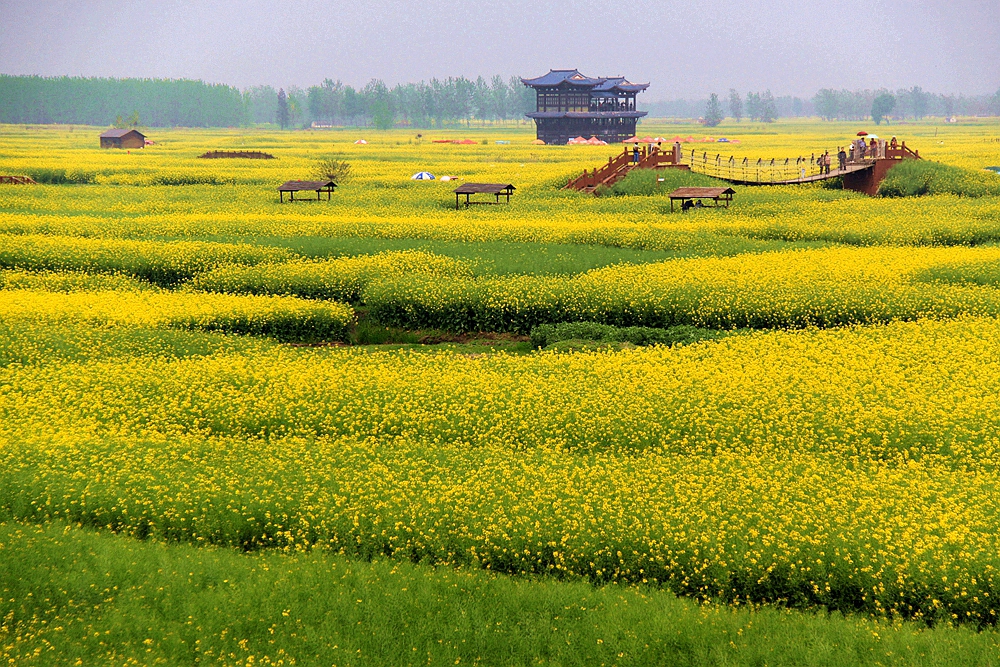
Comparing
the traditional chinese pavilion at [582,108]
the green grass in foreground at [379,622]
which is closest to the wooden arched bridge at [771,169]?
the green grass in foreground at [379,622]

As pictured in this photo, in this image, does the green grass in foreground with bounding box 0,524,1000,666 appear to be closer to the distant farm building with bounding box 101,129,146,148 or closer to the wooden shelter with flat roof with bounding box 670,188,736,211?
the wooden shelter with flat roof with bounding box 670,188,736,211

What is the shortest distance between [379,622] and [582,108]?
112 m

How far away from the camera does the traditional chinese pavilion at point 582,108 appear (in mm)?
117500

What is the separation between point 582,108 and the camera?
A: 389 feet

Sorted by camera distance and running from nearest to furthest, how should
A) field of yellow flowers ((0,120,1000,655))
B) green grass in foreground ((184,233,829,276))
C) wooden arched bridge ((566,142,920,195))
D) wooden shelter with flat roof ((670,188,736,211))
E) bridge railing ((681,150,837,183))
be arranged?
1. field of yellow flowers ((0,120,1000,655))
2. green grass in foreground ((184,233,829,276))
3. wooden shelter with flat roof ((670,188,736,211))
4. wooden arched bridge ((566,142,920,195))
5. bridge railing ((681,150,837,183))

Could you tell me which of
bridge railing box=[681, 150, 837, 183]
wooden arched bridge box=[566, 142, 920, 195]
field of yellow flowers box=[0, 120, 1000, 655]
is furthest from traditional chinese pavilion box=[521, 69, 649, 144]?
field of yellow flowers box=[0, 120, 1000, 655]

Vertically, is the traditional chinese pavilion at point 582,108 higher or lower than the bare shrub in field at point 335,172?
higher

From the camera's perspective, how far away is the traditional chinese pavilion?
117500 millimetres

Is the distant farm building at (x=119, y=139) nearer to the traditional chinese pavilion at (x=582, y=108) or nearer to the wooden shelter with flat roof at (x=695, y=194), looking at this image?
the traditional chinese pavilion at (x=582, y=108)

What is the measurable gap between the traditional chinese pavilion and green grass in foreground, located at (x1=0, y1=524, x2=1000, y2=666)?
108817mm

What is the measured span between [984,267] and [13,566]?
28.5 m

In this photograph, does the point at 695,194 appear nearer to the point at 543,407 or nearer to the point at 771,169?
the point at 771,169

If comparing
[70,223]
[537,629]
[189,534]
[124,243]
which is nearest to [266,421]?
[189,534]

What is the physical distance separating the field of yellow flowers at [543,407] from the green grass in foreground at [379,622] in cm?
74
